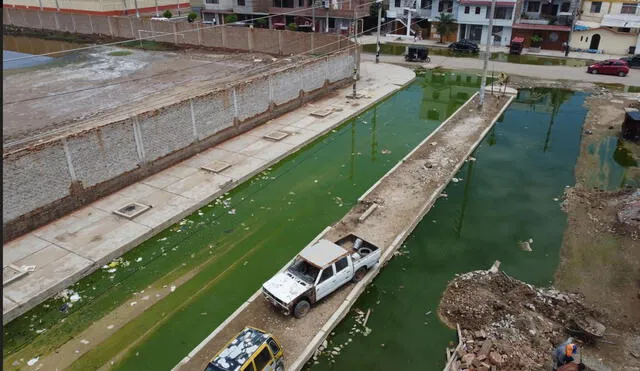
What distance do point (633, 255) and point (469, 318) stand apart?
303 inches

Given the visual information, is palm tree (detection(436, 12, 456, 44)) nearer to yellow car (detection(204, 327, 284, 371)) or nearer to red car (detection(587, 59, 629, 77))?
red car (detection(587, 59, 629, 77))

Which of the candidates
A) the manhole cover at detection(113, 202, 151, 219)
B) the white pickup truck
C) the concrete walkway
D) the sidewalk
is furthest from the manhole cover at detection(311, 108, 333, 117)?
the sidewalk

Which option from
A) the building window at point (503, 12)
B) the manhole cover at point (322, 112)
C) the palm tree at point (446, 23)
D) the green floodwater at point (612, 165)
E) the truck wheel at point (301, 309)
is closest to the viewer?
the truck wheel at point (301, 309)

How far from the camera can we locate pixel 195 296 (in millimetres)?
14977

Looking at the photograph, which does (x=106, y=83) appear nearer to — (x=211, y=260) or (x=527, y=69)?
(x=211, y=260)

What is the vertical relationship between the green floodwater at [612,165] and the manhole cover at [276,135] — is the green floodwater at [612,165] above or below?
below

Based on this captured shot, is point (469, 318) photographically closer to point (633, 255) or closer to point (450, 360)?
point (450, 360)

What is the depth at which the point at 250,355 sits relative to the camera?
35.8ft

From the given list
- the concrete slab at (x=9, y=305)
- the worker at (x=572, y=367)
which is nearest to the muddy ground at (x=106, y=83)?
the concrete slab at (x=9, y=305)

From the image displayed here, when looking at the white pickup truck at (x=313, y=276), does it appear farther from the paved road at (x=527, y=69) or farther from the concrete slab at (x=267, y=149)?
the paved road at (x=527, y=69)

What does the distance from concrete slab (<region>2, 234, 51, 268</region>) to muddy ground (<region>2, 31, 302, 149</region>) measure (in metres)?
9.33

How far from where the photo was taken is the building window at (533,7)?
54844 mm

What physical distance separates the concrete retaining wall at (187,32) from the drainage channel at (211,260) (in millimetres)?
23366

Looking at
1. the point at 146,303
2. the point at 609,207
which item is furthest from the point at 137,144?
the point at 609,207
